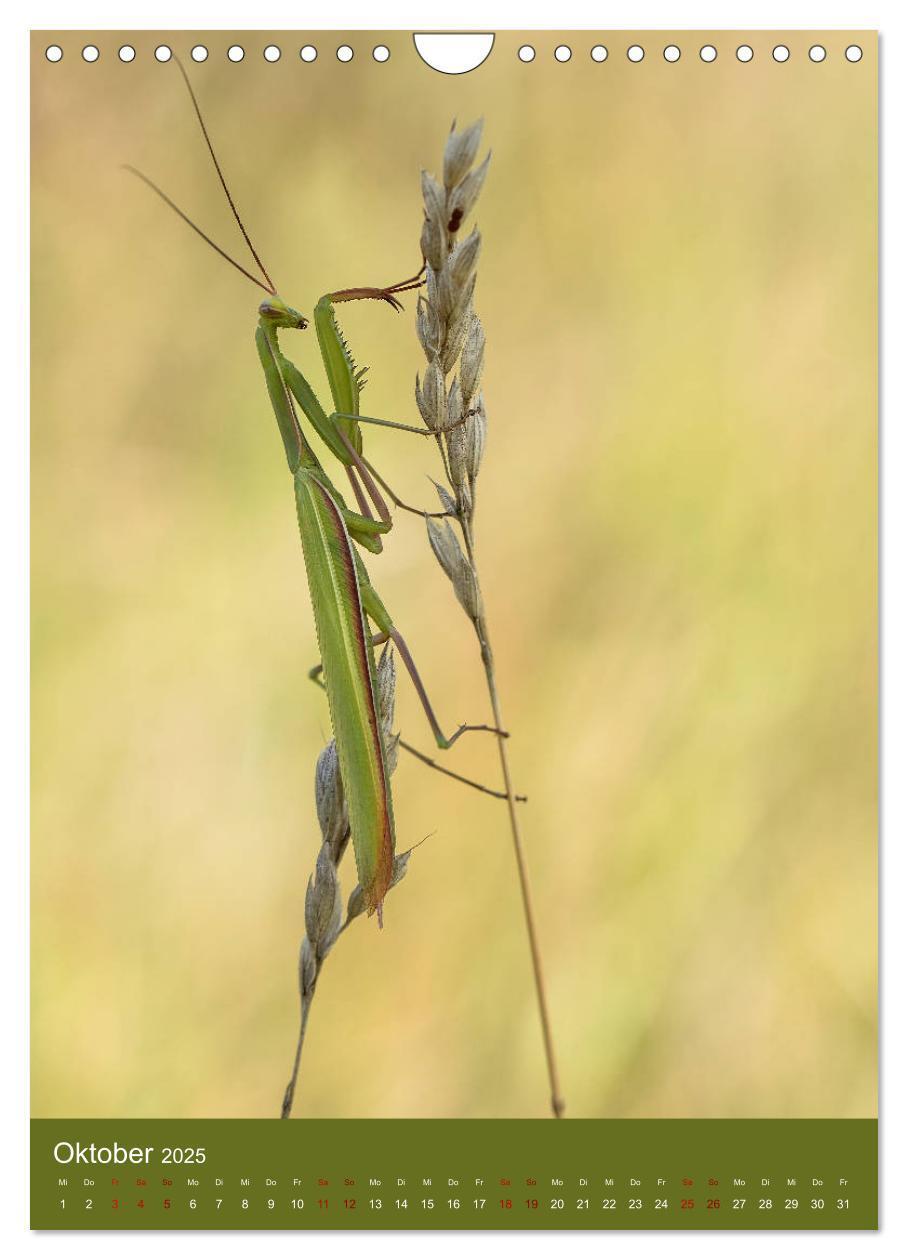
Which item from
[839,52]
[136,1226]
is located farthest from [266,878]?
[839,52]

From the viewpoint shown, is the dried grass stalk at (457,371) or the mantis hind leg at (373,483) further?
the mantis hind leg at (373,483)

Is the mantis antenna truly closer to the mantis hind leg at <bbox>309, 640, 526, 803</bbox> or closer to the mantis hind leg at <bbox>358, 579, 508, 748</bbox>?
the mantis hind leg at <bbox>358, 579, 508, 748</bbox>

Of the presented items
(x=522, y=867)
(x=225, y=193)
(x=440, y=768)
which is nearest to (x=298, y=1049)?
(x=522, y=867)

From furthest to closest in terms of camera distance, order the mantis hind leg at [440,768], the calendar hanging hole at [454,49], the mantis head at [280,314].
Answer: the mantis hind leg at [440,768] < the mantis head at [280,314] < the calendar hanging hole at [454,49]

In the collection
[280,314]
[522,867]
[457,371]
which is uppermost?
[280,314]

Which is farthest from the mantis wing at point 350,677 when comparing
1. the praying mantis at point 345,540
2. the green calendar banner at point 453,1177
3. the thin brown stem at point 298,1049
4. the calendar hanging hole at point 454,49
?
the calendar hanging hole at point 454,49

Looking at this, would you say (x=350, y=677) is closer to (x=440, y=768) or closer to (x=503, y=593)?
(x=440, y=768)

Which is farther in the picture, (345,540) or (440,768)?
(440,768)

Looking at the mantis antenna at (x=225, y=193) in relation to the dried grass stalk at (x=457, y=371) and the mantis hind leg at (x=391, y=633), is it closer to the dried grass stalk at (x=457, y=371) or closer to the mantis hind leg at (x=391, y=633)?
the dried grass stalk at (x=457, y=371)
